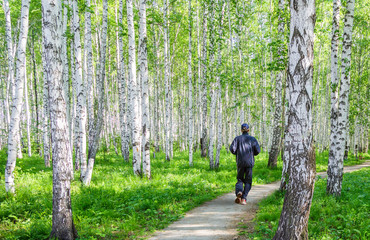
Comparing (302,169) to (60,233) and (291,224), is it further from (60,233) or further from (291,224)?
(60,233)

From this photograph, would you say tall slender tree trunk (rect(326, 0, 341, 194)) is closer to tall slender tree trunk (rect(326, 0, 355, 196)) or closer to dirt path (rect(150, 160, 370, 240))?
tall slender tree trunk (rect(326, 0, 355, 196))

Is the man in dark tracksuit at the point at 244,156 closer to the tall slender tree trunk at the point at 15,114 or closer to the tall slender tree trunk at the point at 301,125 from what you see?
the tall slender tree trunk at the point at 301,125

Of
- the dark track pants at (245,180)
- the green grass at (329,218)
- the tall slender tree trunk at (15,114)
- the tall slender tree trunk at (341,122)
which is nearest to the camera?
the green grass at (329,218)

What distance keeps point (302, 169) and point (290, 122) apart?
698 mm

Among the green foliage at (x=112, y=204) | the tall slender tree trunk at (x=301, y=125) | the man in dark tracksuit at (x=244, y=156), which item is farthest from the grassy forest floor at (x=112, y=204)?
the tall slender tree trunk at (x=301, y=125)

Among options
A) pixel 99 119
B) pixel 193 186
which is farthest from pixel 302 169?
pixel 99 119

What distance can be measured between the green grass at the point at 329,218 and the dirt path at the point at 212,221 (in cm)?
36

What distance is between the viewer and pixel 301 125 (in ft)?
11.8

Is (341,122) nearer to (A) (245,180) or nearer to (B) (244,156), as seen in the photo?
(B) (244,156)

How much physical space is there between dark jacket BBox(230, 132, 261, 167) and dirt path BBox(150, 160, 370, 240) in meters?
1.24

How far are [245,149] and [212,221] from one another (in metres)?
2.22

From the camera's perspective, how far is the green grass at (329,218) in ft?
14.5

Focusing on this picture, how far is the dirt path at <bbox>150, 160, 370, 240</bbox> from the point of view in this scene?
4.96 m

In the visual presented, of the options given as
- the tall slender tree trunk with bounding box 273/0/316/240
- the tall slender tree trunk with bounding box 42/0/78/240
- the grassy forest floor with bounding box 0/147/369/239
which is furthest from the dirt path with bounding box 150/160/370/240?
the tall slender tree trunk with bounding box 42/0/78/240
